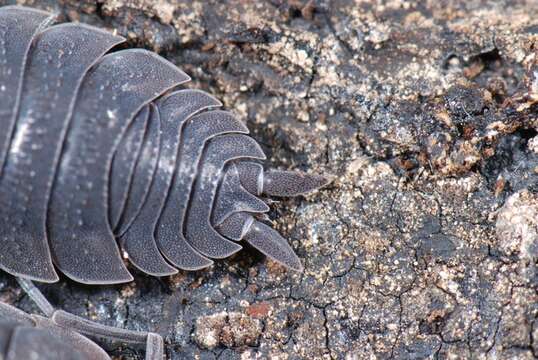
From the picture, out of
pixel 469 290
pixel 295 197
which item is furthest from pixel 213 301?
pixel 469 290

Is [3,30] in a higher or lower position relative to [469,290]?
higher

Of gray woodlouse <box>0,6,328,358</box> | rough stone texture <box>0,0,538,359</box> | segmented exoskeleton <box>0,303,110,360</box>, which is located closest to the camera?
segmented exoskeleton <box>0,303,110,360</box>

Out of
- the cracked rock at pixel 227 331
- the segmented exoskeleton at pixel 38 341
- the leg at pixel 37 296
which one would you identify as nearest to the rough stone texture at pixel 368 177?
the cracked rock at pixel 227 331

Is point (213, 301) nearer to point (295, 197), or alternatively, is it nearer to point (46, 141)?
point (295, 197)

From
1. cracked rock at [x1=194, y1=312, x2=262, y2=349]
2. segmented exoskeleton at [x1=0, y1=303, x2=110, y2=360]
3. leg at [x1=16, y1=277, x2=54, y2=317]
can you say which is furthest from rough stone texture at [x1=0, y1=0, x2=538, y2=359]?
segmented exoskeleton at [x1=0, y1=303, x2=110, y2=360]

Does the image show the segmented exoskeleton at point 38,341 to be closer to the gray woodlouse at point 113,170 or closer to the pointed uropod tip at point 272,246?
the gray woodlouse at point 113,170

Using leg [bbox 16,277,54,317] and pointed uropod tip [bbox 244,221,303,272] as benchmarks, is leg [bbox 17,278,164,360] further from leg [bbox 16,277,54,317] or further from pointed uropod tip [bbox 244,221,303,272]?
pointed uropod tip [bbox 244,221,303,272]

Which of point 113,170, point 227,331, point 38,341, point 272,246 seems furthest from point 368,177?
point 38,341
